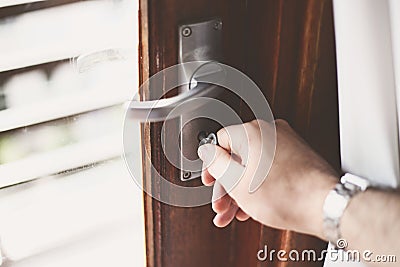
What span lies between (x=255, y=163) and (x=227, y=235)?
0.17 meters

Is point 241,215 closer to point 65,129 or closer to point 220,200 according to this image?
point 220,200

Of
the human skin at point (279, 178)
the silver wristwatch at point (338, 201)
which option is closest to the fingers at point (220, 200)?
the human skin at point (279, 178)

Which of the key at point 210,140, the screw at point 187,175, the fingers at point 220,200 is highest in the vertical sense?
the key at point 210,140

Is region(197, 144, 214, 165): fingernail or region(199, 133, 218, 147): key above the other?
region(199, 133, 218, 147): key

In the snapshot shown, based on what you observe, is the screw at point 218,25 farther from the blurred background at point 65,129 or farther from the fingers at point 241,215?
the fingers at point 241,215

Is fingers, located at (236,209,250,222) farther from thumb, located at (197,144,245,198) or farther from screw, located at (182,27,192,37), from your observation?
screw, located at (182,27,192,37)

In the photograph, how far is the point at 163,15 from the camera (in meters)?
0.65

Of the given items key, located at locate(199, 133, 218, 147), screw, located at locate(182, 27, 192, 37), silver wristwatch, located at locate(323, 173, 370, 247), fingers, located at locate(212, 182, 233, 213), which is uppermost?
screw, located at locate(182, 27, 192, 37)

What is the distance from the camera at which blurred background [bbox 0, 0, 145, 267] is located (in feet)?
2.11

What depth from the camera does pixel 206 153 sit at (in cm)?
71

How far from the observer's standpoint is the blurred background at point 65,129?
64 centimetres

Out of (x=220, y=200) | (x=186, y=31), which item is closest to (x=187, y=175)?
(x=220, y=200)

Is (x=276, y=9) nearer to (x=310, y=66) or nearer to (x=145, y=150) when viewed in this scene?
(x=310, y=66)

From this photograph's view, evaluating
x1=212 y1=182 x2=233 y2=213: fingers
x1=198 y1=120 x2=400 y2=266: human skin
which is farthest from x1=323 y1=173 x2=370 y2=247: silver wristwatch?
x1=212 y1=182 x2=233 y2=213: fingers
